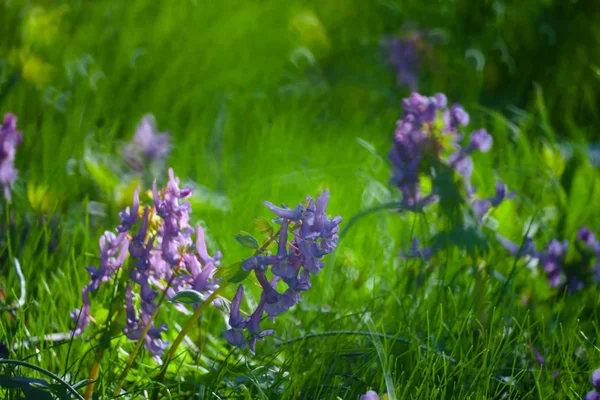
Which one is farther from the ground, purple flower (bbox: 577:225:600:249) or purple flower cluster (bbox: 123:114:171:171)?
purple flower cluster (bbox: 123:114:171:171)

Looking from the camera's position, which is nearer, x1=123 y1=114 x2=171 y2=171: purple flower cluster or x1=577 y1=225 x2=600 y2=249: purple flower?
x1=577 y1=225 x2=600 y2=249: purple flower

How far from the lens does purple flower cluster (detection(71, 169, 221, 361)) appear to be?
3.73ft

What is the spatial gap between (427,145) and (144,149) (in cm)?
103

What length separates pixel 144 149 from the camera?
2.40 metres

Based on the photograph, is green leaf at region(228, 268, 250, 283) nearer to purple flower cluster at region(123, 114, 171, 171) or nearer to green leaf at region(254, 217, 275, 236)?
green leaf at region(254, 217, 275, 236)

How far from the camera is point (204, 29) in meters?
3.67

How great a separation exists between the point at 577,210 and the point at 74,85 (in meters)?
1.83

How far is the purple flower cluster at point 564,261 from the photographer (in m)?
1.87

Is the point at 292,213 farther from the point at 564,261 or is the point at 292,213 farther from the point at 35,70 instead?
the point at 35,70

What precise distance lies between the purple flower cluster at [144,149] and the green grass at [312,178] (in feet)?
0.24

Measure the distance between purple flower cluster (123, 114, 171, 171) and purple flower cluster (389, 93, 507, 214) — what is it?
36.9 inches

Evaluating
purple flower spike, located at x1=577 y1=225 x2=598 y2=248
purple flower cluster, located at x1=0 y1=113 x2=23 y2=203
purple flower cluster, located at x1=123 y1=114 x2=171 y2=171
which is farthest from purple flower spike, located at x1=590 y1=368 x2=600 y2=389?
purple flower cluster, located at x1=123 y1=114 x2=171 y2=171

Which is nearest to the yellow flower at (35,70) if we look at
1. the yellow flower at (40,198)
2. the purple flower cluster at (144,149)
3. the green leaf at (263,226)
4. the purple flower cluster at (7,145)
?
the purple flower cluster at (144,149)

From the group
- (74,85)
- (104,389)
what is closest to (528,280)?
(104,389)
